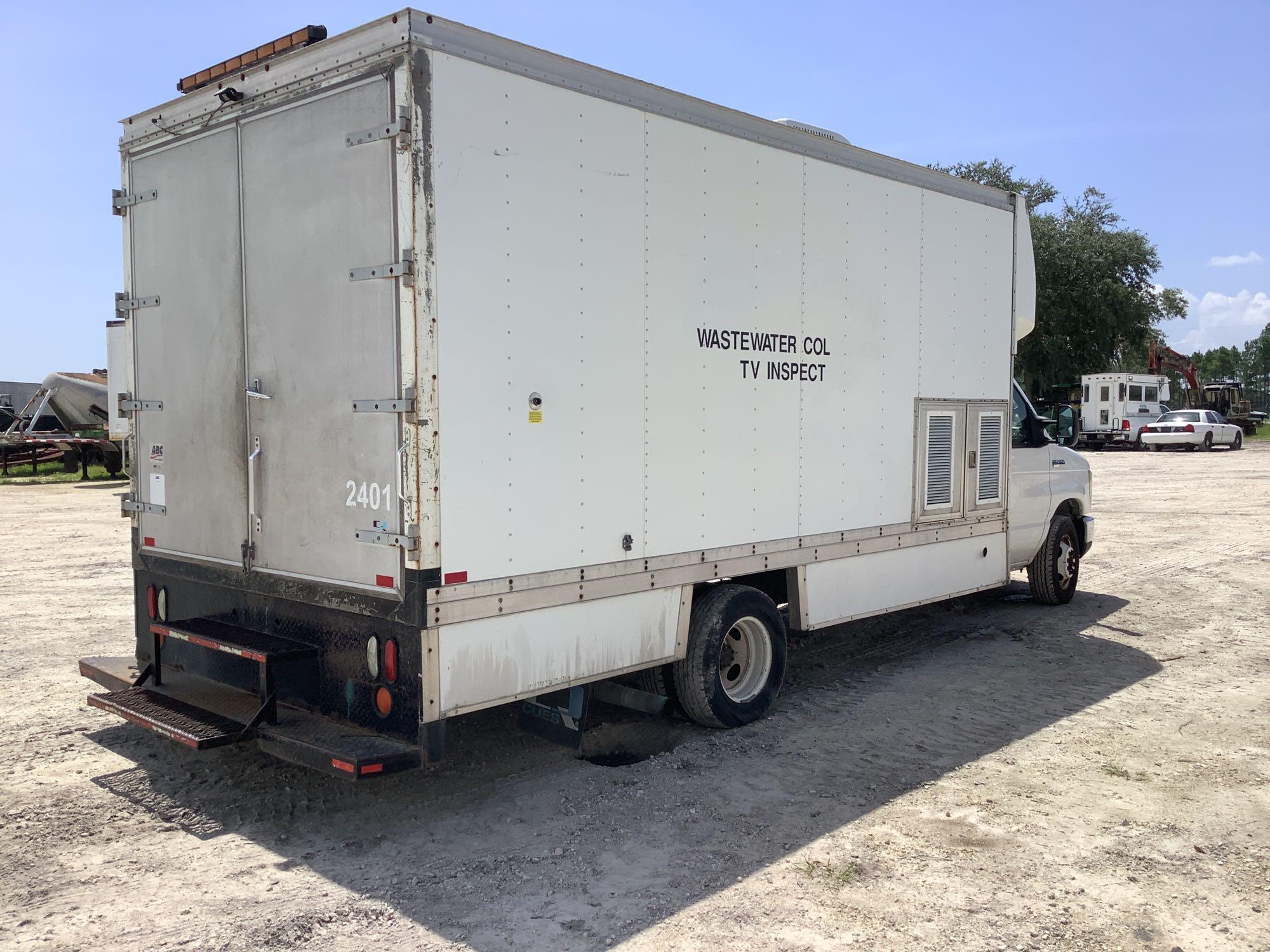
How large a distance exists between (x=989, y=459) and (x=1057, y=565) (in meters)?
2.18

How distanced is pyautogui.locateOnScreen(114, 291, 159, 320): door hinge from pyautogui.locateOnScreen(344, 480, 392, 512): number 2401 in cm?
192

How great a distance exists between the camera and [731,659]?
611cm

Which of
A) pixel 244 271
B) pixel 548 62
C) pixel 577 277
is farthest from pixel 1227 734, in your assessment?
pixel 244 271

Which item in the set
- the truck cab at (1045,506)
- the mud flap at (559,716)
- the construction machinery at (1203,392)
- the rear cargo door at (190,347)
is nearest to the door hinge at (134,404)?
the rear cargo door at (190,347)

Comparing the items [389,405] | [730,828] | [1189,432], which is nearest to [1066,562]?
[730,828]

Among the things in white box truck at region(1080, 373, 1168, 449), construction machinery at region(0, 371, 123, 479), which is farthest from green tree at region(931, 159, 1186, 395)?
construction machinery at region(0, 371, 123, 479)

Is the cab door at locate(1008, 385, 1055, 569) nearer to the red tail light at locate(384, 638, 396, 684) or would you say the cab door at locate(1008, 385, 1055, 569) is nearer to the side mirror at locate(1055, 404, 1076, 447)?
the side mirror at locate(1055, 404, 1076, 447)

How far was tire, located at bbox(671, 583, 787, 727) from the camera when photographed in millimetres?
5621

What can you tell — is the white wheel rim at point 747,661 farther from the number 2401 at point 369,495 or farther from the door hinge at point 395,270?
the door hinge at point 395,270

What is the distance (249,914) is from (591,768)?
1.96 meters

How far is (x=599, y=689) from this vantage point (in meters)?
5.76

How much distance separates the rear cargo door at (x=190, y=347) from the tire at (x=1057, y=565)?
7098 mm

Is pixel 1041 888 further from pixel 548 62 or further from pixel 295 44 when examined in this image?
pixel 295 44

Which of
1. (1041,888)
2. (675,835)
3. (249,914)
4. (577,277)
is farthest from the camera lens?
(577,277)
